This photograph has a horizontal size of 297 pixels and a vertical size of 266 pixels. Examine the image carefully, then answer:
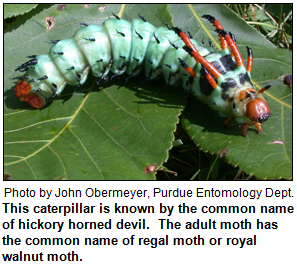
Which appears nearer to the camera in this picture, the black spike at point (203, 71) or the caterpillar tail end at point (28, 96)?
the black spike at point (203, 71)

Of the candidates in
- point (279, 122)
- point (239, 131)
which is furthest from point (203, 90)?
point (279, 122)

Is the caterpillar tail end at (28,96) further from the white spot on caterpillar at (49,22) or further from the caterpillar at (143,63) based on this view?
the white spot on caterpillar at (49,22)

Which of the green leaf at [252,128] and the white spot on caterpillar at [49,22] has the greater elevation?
the white spot on caterpillar at [49,22]

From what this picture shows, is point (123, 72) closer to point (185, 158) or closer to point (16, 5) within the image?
point (185, 158)

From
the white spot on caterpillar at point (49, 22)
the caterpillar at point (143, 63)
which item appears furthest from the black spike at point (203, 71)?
the white spot on caterpillar at point (49, 22)

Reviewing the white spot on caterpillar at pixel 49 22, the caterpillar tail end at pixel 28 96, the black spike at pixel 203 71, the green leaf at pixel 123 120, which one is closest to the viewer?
the green leaf at pixel 123 120

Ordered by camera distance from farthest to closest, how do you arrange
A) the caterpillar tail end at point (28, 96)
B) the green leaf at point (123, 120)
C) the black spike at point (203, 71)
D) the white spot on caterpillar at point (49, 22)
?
the white spot on caterpillar at point (49, 22), the caterpillar tail end at point (28, 96), the black spike at point (203, 71), the green leaf at point (123, 120)
